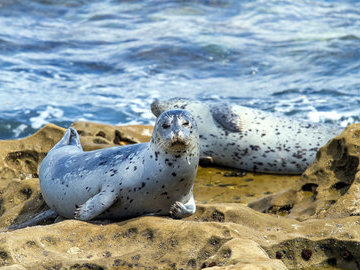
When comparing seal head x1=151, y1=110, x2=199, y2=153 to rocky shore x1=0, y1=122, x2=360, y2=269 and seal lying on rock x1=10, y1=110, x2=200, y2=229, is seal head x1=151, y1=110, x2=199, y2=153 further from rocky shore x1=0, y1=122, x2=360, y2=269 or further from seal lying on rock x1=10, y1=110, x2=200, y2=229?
rocky shore x1=0, y1=122, x2=360, y2=269

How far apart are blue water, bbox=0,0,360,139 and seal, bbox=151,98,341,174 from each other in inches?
81.8

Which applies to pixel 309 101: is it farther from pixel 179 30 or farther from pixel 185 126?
pixel 185 126

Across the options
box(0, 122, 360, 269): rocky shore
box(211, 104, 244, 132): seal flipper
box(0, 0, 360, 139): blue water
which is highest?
box(0, 122, 360, 269): rocky shore

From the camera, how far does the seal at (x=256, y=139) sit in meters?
7.74

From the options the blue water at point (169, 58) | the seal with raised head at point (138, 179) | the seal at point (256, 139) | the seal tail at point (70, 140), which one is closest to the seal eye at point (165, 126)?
the seal with raised head at point (138, 179)

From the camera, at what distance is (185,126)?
13.1ft

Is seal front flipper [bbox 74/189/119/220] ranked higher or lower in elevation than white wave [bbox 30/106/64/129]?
higher

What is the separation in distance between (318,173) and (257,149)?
2.71 m

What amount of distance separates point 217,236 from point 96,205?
3.08 feet

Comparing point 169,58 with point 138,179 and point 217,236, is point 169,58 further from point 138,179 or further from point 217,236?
point 217,236

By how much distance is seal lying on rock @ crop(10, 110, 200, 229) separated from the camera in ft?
13.3

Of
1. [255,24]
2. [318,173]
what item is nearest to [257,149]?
[318,173]

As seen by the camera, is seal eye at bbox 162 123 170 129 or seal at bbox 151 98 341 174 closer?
seal eye at bbox 162 123 170 129

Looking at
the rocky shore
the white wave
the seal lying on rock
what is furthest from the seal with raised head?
the white wave
